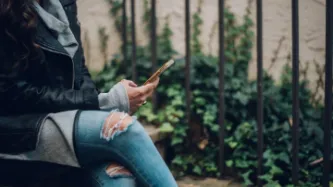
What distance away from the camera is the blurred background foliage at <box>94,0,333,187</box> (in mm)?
3398

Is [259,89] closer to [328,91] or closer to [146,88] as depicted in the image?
[328,91]

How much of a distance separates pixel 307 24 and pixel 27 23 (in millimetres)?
2489

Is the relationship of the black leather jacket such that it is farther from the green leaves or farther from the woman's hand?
the green leaves

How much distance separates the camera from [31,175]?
2.22 metres

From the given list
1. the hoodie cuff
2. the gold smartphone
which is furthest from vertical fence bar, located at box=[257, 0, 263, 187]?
the hoodie cuff

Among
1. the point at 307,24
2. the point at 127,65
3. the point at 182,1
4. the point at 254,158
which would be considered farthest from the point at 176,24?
the point at 254,158

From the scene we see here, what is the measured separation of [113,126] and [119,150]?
0.10m

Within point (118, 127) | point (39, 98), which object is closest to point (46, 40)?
point (39, 98)

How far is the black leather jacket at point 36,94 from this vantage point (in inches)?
83.4

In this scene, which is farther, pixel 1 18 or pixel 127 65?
pixel 127 65

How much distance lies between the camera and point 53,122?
2.14 metres

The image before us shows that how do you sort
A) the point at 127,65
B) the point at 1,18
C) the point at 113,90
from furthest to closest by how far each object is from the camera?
the point at 127,65, the point at 113,90, the point at 1,18

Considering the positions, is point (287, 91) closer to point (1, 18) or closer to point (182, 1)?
point (182, 1)

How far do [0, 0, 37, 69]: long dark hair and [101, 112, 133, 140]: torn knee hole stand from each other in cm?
38
